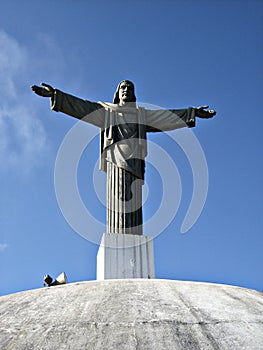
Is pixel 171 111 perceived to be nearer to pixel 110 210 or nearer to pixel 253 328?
pixel 110 210

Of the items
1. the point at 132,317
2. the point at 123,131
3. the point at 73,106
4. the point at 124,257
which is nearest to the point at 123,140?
the point at 123,131

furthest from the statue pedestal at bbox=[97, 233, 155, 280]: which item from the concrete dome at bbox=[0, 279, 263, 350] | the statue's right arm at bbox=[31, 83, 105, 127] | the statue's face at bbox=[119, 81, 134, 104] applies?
the statue's face at bbox=[119, 81, 134, 104]

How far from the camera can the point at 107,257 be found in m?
12.0

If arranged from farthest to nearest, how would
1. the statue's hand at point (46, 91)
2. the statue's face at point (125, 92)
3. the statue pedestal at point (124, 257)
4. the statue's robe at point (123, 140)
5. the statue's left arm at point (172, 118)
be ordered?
the statue's left arm at point (172, 118)
the statue's face at point (125, 92)
the statue's hand at point (46, 91)
the statue's robe at point (123, 140)
the statue pedestal at point (124, 257)

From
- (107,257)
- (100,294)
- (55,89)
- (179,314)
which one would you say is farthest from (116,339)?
(55,89)

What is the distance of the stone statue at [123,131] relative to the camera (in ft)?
42.9

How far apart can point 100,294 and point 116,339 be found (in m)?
1.93

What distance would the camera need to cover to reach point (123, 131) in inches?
557

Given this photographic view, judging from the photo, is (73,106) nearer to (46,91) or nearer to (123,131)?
(46,91)

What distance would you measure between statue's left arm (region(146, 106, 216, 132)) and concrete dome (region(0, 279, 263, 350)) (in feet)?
18.7

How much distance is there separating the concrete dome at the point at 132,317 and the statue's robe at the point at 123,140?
3.08 meters

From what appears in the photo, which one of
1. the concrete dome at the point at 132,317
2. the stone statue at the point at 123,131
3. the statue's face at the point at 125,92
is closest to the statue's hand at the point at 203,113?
the stone statue at the point at 123,131

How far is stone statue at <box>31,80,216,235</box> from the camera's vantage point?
13.1m

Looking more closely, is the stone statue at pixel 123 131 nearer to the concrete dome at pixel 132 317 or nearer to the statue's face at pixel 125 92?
the statue's face at pixel 125 92
